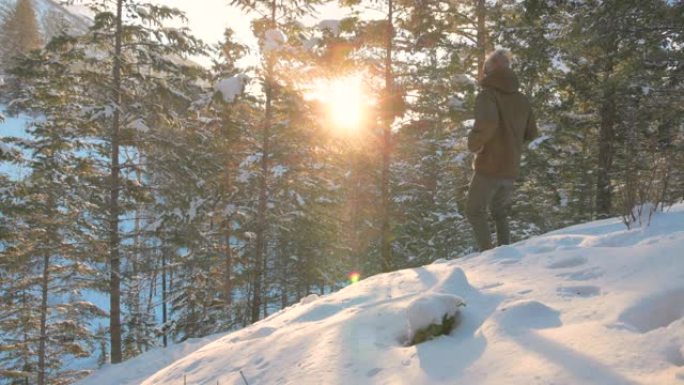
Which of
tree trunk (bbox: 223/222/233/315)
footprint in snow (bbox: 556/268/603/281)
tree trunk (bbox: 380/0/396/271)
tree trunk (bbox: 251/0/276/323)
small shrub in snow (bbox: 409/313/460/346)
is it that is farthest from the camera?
tree trunk (bbox: 223/222/233/315)

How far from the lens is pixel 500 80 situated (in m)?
4.53

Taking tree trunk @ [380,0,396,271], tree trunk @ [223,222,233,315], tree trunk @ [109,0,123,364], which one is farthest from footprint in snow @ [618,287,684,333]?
tree trunk @ [223,222,233,315]

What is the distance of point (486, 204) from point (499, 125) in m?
0.90

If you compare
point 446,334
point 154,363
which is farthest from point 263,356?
point 154,363

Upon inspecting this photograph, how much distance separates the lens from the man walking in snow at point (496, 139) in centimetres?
452

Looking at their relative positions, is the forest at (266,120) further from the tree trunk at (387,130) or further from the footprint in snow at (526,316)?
the footprint in snow at (526,316)

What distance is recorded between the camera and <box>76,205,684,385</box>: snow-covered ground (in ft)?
6.40

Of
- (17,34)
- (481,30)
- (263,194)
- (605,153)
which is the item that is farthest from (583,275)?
(17,34)

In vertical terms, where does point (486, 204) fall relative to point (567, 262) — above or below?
above

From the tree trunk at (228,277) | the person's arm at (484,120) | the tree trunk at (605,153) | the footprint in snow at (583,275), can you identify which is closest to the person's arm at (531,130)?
the person's arm at (484,120)

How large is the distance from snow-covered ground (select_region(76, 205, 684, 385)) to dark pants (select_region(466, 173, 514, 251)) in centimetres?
71

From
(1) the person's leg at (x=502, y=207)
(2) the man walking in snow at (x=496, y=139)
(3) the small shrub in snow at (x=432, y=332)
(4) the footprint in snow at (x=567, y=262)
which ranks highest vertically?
(2) the man walking in snow at (x=496, y=139)

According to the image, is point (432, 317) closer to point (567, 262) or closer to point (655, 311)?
point (655, 311)

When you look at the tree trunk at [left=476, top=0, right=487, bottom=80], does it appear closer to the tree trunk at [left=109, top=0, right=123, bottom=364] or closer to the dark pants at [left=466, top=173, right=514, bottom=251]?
the dark pants at [left=466, top=173, right=514, bottom=251]
